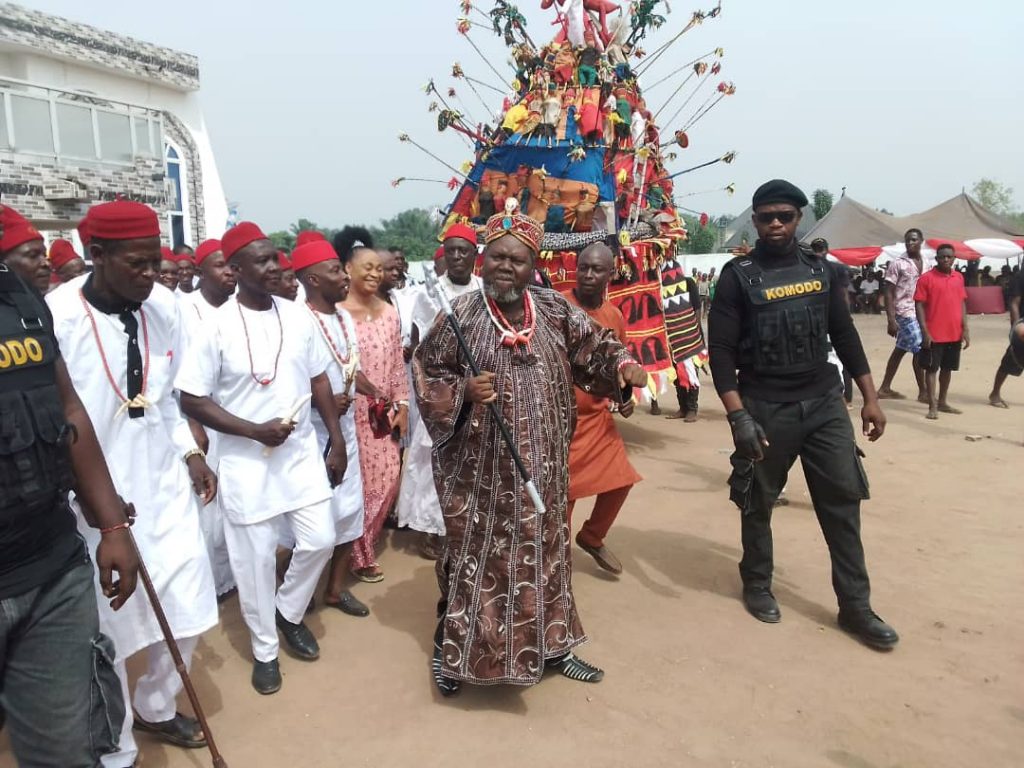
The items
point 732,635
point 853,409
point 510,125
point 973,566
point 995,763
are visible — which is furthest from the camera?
point 853,409

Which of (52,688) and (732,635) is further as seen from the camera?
(732,635)

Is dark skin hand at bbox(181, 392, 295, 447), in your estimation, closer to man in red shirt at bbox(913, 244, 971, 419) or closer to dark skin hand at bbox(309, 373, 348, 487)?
dark skin hand at bbox(309, 373, 348, 487)

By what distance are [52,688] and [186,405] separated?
1.49 metres

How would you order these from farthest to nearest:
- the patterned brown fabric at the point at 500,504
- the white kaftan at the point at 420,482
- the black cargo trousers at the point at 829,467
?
1. the white kaftan at the point at 420,482
2. the black cargo trousers at the point at 829,467
3. the patterned brown fabric at the point at 500,504

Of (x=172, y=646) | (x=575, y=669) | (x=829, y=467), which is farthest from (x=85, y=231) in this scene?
(x=829, y=467)

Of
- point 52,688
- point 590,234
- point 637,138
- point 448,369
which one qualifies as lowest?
point 52,688

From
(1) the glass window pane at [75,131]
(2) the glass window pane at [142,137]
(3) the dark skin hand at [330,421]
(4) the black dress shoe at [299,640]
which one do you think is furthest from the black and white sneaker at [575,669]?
(2) the glass window pane at [142,137]

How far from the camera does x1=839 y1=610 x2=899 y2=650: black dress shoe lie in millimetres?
3588

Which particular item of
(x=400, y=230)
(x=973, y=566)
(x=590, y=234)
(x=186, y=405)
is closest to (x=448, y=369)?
(x=186, y=405)

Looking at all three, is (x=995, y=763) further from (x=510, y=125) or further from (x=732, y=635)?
(x=510, y=125)

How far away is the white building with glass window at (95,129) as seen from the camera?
47.9 feet

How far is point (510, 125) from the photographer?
6.92 m

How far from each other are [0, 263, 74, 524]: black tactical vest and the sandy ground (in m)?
1.55

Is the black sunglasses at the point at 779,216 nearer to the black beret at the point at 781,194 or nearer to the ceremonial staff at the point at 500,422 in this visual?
the black beret at the point at 781,194
